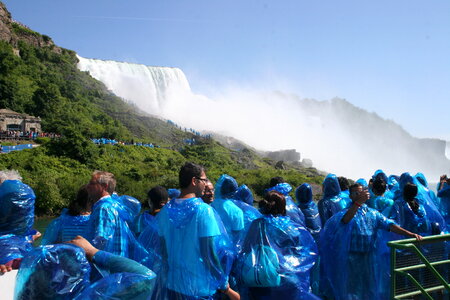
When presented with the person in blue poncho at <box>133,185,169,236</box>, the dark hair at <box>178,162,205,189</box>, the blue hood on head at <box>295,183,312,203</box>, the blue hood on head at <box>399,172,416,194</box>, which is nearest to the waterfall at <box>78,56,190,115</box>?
the blue hood on head at <box>295,183,312,203</box>

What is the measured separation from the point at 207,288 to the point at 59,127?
143 feet

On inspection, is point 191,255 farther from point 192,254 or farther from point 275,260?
point 275,260

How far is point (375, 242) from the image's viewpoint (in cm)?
399

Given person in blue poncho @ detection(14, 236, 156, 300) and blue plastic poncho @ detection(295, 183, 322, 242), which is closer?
person in blue poncho @ detection(14, 236, 156, 300)

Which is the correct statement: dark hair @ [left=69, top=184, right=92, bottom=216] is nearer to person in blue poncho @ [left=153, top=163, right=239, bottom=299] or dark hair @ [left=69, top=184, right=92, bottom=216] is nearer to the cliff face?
person in blue poncho @ [left=153, top=163, right=239, bottom=299]

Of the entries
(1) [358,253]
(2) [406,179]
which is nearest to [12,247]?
(1) [358,253]

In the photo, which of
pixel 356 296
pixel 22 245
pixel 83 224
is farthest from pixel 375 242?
pixel 22 245

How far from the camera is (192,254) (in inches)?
110

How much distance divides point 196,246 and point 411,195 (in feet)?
10.0

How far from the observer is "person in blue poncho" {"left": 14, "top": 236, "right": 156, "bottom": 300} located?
6.88ft

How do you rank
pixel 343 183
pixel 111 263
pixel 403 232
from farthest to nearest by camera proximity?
1. pixel 343 183
2. pixel 403 232
3. pixel 111 263

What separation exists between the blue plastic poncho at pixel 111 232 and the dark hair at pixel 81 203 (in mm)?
314

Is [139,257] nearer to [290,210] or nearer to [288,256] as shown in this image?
[288,256]

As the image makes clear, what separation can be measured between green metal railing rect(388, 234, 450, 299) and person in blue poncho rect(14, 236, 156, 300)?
2282 mm
